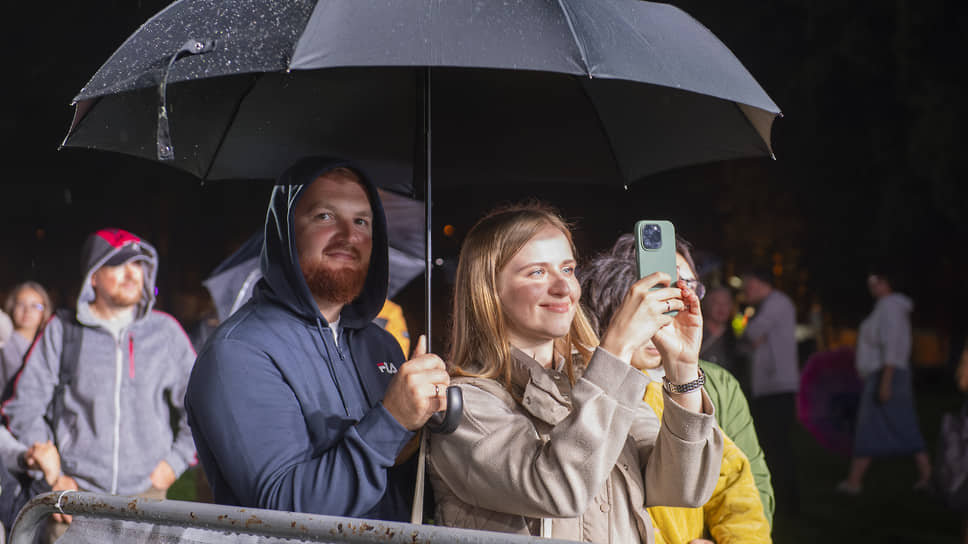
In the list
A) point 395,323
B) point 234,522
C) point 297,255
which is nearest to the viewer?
point 234,522

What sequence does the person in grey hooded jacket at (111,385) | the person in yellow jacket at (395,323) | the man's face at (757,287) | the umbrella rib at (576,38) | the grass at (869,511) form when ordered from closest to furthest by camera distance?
the umbrella rib at (576,38)
the person in grey hooded jacket at (111,385)
the person in yellow jacket at (395,323)
the grass at (869,511)
the man's face at (757,287)

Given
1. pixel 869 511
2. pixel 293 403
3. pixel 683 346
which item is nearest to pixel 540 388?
pixel 683 346

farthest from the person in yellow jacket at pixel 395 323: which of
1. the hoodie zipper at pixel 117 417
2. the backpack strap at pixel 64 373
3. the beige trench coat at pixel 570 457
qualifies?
the beige trench coat at pixel 570 457

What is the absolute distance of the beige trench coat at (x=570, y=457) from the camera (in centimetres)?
223

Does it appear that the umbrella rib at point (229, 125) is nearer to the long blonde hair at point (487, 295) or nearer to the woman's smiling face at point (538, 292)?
the long blonde hair at point (487, 295)

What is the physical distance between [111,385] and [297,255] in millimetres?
2818

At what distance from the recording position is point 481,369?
261 centimetres

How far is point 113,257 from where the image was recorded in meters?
5.15

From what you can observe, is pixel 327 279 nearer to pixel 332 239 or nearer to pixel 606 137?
pixel 332 239

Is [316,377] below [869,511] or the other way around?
the other way around

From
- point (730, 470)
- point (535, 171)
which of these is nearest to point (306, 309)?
point (535, 171)

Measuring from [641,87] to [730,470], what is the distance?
4.21 feet

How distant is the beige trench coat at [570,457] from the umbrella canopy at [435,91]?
759mm

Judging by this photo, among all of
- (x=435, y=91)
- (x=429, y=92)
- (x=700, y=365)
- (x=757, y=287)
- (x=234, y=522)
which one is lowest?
(x=234, y=522)
